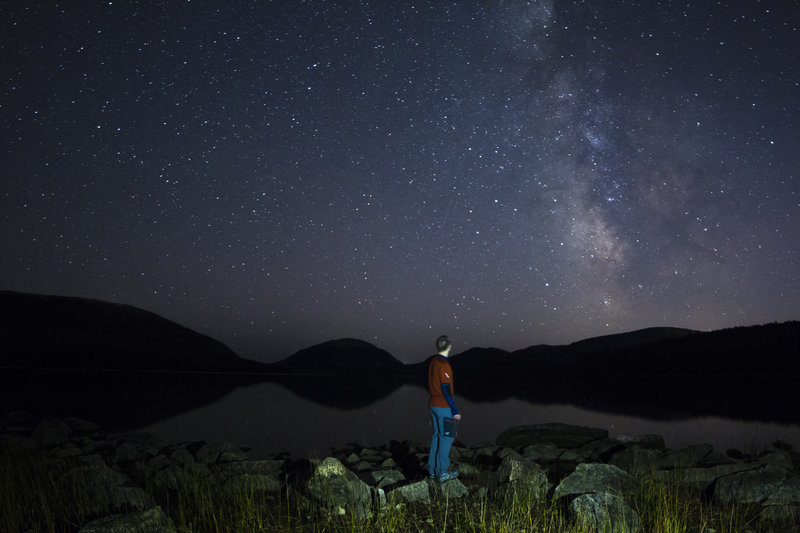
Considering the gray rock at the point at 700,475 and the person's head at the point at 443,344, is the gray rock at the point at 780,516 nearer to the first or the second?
the gray rock at the point at 700,475

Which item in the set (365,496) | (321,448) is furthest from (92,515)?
(321,448)

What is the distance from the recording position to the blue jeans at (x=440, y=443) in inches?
309

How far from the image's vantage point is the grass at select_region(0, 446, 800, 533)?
18.4 feet

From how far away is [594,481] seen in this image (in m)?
6.87

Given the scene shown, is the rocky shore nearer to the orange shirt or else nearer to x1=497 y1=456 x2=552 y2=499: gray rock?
x1=497 y1=456 x2=552 y2=499: gray rock

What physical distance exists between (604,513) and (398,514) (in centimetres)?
242

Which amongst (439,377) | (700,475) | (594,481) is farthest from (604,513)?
(700,475)

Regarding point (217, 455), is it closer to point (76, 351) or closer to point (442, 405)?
point (442, 405)

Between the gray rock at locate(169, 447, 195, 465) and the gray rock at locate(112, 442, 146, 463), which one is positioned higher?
the gray rock at locate(169, 447, 195, 465)

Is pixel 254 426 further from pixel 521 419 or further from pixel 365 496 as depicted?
pixel 365 496

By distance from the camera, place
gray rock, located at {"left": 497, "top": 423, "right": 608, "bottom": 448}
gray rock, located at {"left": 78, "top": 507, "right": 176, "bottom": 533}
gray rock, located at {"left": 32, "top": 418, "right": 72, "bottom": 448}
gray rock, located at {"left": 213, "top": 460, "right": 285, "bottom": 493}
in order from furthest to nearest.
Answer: gray rock, located at {"left": 32, "top": 418, "right": 72, "bottom": 448}
gray rock, located at {"left": 497, "top": 423, "right": 608, "bottom": 448}
gray rock, located at {"left": 213, "top": 460, "right": 285, "bottom": 493}
gray rock, located at {"left": 78, "top": 507, "right": 176, "bottom": 533}

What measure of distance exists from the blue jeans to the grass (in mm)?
881

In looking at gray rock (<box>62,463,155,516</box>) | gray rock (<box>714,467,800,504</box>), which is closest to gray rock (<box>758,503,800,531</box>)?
gray rock (<box>714,467,800,504</box>)

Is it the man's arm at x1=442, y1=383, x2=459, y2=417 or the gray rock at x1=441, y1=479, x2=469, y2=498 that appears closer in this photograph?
the gray rock at x1=441, y1=479, x2=469, y2=498
